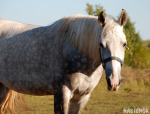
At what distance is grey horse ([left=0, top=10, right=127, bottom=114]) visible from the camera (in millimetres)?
3094

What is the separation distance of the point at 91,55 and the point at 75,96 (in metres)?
0.67

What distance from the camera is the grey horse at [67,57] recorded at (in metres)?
3.09

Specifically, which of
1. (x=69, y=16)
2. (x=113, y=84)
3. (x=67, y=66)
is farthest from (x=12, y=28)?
(x=113, y=84)

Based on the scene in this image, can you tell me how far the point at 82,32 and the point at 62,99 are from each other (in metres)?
0.93

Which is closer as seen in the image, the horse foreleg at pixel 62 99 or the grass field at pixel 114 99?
the horse foreleg at pixel 62 99

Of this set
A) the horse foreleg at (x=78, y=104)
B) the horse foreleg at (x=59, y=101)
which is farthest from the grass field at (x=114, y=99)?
the horse foreleg at (x=59, y=101)

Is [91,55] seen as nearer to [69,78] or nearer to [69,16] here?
[69,78]

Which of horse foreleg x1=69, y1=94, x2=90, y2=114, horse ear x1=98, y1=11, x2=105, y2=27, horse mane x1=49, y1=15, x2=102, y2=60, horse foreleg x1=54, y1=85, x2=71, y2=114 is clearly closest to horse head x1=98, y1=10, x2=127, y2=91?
horse ear x1=98, y1=11, x2=105, y2=27

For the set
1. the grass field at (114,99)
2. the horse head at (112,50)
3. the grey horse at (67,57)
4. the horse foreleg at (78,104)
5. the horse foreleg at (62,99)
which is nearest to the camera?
the horse head at (112,50)

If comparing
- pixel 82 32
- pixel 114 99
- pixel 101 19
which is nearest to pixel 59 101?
pixel 82 32

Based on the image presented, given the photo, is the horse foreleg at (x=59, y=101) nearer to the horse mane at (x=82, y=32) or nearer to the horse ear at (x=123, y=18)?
the horse mane at (x=82, y=32)

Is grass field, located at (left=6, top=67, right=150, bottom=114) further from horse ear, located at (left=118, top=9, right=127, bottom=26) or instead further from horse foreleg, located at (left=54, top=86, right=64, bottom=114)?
horse ear, located at (left=118, top=9, right=127, bottom=26)

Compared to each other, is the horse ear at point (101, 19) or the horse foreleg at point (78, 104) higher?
the horse ear at point (101, 19)

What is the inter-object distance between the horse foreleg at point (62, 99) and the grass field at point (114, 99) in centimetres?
244
